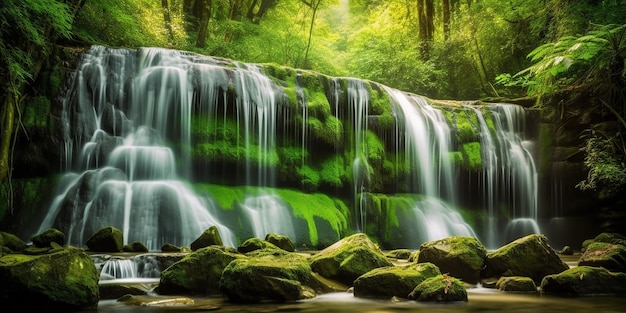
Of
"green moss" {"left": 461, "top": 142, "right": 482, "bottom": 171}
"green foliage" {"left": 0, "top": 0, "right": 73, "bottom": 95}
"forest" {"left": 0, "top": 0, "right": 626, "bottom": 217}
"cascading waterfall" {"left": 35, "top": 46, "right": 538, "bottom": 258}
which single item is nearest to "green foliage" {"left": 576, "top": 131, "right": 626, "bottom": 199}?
"forest" {"left": 0, "top": 0, "right": 626, "bottom": 217}

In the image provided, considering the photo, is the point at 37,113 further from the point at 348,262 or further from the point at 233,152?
the point at 348,262

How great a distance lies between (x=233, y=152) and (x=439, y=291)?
801 cm

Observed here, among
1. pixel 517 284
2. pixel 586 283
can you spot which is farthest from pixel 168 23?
pixel 586 283

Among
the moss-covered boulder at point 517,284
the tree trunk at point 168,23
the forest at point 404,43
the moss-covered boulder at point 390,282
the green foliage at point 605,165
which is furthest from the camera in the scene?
the tree trunk at point 168,23

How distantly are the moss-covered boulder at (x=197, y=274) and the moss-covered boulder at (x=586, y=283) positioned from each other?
4540 millimetres

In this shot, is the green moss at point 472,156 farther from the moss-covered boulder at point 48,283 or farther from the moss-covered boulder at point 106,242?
the moss-covered boulder at point 48,283

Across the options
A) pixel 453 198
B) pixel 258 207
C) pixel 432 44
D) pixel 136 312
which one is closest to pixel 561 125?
pixel 453 198

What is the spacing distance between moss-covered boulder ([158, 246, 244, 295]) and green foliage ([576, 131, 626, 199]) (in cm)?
1173

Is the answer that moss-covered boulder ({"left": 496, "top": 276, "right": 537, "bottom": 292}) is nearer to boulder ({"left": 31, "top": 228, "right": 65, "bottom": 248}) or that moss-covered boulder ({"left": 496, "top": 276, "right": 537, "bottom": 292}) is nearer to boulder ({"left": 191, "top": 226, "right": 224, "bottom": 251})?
boulder ({"left": 191, "top": 226, "right": 224, "bottom": 251})

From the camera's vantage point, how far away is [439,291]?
20.4 feet

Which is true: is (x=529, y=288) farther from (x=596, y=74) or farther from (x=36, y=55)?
(x=36, y=55)

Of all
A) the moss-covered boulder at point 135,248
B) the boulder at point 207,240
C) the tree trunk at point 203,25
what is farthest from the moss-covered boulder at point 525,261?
the tree trunk at point 203,25

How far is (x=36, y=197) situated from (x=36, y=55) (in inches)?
142

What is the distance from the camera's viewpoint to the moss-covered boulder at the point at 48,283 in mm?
5289
